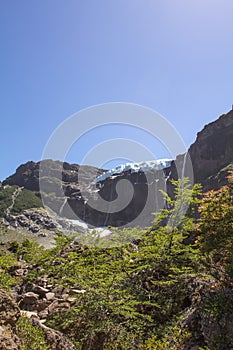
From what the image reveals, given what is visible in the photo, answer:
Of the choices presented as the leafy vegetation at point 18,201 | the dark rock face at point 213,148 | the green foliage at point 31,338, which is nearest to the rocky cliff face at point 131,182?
the dark rock face at point 213,148

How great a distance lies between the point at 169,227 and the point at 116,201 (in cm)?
14091

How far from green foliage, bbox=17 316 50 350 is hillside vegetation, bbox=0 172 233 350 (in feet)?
0.06

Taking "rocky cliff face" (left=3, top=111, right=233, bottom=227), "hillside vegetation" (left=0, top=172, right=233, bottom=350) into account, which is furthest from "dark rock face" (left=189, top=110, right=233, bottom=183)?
"hillside vegetation" (left=0, top=172, right=233, bottom=350)

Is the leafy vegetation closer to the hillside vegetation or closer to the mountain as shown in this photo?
the mountain

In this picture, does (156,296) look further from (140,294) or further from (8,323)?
(8,323)

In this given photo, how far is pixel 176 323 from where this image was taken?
7.43 metres

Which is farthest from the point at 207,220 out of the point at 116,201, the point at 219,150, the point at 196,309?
the point at 116,201

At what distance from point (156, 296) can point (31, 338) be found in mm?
4954

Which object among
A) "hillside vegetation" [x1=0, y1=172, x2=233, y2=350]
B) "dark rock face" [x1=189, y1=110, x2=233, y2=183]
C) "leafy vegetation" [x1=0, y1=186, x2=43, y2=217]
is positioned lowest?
"hillside vegetation" [x1=0, y1=172, x2=233, y2=350]

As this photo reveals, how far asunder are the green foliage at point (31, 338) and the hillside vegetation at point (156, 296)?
0.06 ft

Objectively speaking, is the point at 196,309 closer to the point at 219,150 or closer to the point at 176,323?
the point at 176,323

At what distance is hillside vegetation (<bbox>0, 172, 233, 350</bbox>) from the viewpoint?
21.3ft

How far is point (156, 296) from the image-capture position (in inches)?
354

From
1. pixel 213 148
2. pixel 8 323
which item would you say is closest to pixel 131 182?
pixel 213 148
